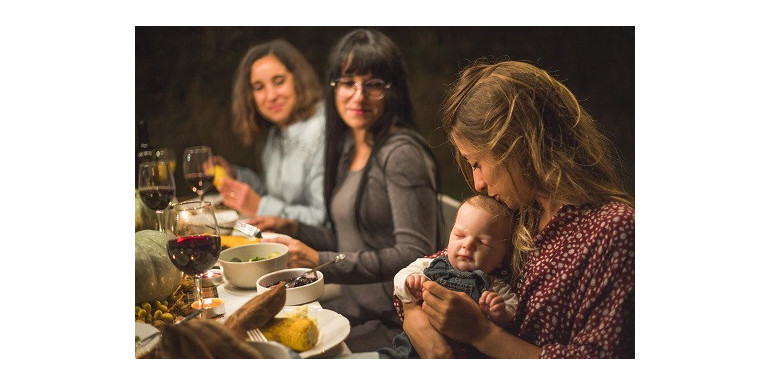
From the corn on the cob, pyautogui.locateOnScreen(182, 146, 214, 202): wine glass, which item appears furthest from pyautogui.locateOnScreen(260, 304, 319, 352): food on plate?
pyautogui.locateOnScreen(182, 146, 214, 202): wine glass

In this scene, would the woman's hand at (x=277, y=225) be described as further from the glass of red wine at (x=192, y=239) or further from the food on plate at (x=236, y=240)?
the glass of red wine at (x=192, y=239)

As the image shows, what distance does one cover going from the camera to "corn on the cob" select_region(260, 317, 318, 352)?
4.09ft

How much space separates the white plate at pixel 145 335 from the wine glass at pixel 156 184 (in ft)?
1.76

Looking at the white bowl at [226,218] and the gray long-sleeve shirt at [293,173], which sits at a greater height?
the gray long-sleeve shirt at [293,173]

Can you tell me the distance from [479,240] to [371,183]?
811mm

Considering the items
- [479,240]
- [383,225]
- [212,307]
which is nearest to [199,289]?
[212,307]

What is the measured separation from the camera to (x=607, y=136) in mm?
1322

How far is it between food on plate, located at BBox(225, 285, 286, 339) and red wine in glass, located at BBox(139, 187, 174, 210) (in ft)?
2.30

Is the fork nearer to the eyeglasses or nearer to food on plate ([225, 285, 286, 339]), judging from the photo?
food on plate ([225, 285, 286, 339])

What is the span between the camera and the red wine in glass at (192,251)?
134cm

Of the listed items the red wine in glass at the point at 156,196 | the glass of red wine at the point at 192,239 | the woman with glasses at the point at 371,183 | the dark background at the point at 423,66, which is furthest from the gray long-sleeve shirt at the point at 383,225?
the red wine in glass at the point at 156,196

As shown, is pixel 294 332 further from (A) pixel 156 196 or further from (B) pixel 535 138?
(A) pixel 156 196

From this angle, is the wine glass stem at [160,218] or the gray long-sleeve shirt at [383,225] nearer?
the gray long-sleeve shirt at [383,225]
